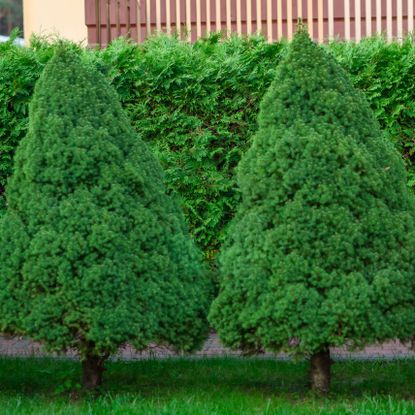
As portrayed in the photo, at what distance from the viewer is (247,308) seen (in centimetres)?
458

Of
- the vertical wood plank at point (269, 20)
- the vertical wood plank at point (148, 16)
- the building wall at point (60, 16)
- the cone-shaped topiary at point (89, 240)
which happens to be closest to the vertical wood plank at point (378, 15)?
the vertical wood plank at point (269, 20)

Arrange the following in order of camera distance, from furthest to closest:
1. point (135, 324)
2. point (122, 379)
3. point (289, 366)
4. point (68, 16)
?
point (68, 16) → point (289, 366) → point (122, 379) → point (135, 324)

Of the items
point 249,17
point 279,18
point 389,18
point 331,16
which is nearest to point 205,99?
point 249,17

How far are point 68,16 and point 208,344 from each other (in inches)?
229

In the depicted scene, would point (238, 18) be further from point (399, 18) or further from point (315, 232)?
point (315, 232)

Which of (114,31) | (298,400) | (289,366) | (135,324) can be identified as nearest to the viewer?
(135,324)

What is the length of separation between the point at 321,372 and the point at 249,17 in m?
5.83

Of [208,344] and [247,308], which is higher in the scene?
[247,308]

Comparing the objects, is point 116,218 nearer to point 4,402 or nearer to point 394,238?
point 4,402

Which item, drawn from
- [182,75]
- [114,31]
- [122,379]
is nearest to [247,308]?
[122,379]

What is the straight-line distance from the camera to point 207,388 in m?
5.23

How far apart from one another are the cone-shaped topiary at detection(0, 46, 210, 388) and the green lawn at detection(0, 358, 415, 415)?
0.33 m

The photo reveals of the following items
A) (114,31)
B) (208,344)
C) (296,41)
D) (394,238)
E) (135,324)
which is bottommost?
(208,344)

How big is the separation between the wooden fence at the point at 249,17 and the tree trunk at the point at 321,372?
5.63 metres
